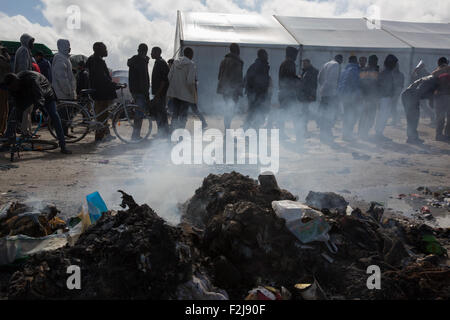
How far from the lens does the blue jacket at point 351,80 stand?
8.14 metres

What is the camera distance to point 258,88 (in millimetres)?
7754

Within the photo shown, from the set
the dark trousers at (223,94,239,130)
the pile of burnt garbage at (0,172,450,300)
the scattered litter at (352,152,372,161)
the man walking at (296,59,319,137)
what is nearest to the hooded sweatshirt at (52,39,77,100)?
the dark trousers at (223,94,239,130)

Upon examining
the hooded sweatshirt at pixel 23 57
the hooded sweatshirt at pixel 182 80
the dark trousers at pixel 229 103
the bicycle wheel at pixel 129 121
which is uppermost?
the hooded sweatshirt at pixel 23 57

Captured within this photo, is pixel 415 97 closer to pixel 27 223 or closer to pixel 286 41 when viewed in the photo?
pixel 286 41

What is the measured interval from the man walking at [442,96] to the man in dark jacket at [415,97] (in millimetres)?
119

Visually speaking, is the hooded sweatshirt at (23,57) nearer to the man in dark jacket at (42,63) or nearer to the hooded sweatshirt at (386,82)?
the man in dark jacket at (42,63)

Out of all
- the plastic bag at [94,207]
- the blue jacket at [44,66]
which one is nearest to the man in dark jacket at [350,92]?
the plastic bag at [94,207]

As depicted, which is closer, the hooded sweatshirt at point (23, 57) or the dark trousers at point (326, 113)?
the hooded sweatshirt at point (23, 57)

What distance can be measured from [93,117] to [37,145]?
3.87 feet

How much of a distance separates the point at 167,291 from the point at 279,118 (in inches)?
271

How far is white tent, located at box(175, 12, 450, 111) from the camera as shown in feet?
43.2

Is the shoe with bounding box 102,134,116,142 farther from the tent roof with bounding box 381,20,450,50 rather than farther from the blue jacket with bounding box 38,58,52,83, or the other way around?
the tent roof with bounding box 381,20,450,50

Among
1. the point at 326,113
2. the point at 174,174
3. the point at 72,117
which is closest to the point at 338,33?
the point at 326,113
